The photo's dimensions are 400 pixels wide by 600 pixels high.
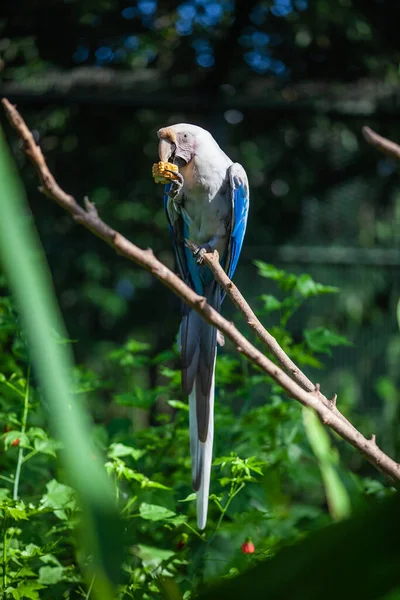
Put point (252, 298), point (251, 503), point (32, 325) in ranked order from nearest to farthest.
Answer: point (32, 325), point (251, 503), point (252, 298)

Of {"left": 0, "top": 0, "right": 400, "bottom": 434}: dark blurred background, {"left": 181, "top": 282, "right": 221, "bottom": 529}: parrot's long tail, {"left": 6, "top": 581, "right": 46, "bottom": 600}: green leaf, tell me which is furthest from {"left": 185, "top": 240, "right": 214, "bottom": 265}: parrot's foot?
{"left": 0, "top": 0, "right": 400, "bottom": 434}: dark blurred background

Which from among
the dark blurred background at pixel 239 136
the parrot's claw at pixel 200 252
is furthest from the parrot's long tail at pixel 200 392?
the dark blurred background at pixel 239 136

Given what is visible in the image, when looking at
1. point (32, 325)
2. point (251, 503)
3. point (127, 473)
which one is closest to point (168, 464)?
point (251, 503)

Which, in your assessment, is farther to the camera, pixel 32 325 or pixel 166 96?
pixel 166 96

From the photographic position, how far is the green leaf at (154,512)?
120 centimetres

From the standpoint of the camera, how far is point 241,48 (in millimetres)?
3262

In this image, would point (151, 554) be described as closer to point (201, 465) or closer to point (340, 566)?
point (201, 465)

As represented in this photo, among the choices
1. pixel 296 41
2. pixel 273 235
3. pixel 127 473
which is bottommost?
pixel 273 235

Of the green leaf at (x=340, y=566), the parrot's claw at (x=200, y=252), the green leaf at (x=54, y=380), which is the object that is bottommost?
the parrot's claw at (x=200, y=252)

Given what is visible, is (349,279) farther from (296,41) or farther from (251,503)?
(251,503)

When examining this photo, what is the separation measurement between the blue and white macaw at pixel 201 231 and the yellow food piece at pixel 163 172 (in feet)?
0.14

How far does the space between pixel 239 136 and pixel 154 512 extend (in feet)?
7.54

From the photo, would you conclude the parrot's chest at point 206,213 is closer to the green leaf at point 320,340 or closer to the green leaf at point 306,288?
the green leaf at point 306,288

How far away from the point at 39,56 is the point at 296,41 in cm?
121
